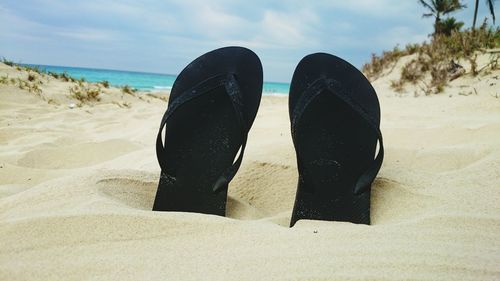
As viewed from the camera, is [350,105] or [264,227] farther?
[350,105]

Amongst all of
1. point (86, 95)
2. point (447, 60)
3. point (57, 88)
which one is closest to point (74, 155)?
point (86, 95)

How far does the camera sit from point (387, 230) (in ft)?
3.64

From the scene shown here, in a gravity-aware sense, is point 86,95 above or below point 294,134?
below

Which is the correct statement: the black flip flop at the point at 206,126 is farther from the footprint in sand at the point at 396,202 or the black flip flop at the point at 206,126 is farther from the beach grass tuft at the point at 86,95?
the beach grass tuft at the point at 86,95

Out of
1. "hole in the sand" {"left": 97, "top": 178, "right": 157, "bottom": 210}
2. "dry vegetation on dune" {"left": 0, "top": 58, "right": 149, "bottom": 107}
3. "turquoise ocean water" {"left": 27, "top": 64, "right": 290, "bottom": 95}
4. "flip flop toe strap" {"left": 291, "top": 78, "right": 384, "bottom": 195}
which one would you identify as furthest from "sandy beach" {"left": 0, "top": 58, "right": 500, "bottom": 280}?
"turquoise ocean water" {"left": 27, "top": 64, "right": 290, "bottom": 95}

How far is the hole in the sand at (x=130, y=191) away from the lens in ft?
5.05

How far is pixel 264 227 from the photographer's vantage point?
1.17 m

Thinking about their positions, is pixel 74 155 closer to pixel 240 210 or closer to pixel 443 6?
pixel 240 210

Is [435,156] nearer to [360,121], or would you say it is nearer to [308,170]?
[360,121]

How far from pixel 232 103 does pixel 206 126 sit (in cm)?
24

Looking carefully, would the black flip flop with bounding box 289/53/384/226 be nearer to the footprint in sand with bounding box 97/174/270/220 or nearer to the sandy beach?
the sandy beach

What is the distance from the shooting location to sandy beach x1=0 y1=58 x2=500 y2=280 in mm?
905

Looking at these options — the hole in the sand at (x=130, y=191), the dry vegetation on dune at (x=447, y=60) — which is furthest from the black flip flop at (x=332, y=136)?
the dry vegetation on dune at (x=447, y=60)

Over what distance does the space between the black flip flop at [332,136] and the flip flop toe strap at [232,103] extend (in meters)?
0.24
